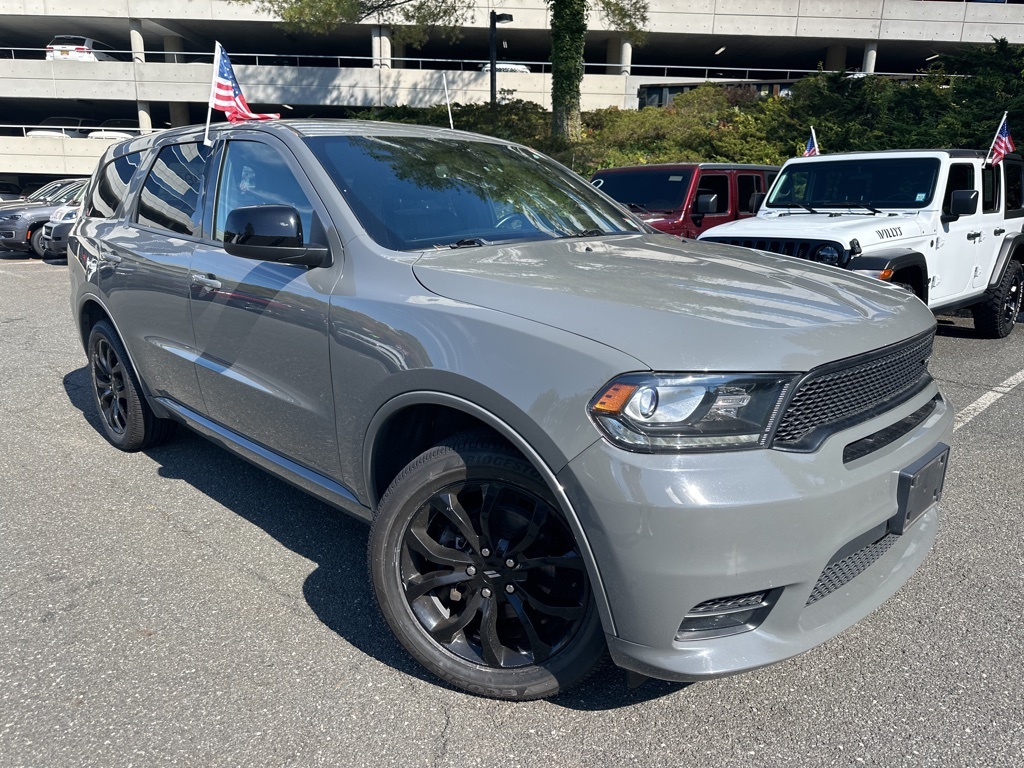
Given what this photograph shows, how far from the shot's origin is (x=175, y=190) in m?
3.91

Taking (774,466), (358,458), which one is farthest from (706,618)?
(358,458)

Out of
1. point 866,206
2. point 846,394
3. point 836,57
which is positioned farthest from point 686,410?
point 836,57

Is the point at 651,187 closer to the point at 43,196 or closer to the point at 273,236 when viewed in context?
the point at 273,236

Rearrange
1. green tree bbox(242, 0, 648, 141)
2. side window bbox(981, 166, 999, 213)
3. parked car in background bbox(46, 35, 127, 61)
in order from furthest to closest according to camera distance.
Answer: parked car in background bbox(46, 35, 127, 61) → green tree bbox(242, 0, 648, 141) → side window bbox(981, 166, 999, 213)

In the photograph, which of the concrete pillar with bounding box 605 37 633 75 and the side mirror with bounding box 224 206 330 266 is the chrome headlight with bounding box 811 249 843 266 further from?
the concrete pillar with bounding box 605 37 633 75

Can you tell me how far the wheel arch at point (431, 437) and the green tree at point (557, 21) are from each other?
1852 centimetres

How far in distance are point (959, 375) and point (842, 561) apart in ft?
16.9

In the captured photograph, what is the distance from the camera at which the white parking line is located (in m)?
5.31

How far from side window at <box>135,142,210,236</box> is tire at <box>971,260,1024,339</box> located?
7.63m

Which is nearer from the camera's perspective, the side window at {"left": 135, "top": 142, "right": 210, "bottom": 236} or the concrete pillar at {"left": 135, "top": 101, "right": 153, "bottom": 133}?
the side window at {"left": 135, "top": 142, "right": 210, "bottom": 236}

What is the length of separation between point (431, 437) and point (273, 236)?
929mm

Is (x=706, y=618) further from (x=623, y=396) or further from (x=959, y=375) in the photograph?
(x=959, y=375)

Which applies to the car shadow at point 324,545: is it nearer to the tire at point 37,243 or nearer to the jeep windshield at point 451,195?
the jeep windshield at point 451,195

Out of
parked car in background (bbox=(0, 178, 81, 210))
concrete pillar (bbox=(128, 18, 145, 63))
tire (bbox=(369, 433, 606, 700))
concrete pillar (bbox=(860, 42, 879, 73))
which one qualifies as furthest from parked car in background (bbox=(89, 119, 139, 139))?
tire (bbox=(369, 433, 606, 700))
